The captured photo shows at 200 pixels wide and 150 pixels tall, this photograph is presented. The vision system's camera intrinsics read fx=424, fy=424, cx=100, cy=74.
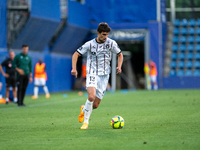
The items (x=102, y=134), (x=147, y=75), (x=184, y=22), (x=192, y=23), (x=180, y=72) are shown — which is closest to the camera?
(x=102, y=134)

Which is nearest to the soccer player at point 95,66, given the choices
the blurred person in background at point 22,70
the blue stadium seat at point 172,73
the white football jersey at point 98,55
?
the white football jersey at point 98,55

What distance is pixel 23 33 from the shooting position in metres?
24.3

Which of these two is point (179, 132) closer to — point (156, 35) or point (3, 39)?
point (3, 39)

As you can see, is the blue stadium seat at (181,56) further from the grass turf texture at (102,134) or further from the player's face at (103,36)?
the player's face at (103,36)

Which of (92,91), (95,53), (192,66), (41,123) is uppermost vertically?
(95,53)

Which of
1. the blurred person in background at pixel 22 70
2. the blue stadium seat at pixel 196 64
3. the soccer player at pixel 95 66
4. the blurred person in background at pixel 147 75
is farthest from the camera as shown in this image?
the blue stadium seat at pixel 196 64

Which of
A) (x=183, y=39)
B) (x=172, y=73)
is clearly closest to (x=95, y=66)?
(x=172, y=73)

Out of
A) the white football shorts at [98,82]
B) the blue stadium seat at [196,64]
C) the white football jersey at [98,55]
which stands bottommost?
the blue stadium seat at [196,64]

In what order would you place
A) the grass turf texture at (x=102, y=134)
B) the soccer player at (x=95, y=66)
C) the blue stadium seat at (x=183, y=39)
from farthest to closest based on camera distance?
the blue stadium seat at (x=183, y=39)
the soccer player at (x=95, y=66)
the grass turf texture at (x=102, y=134)

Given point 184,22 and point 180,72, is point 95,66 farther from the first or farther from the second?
point 184,22

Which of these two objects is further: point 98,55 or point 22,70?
point 22,70

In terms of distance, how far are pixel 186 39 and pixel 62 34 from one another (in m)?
12.5

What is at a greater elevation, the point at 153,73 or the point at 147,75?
the point at 153,73

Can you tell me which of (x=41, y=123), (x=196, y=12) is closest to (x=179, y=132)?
(x=41, y=123)
